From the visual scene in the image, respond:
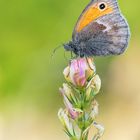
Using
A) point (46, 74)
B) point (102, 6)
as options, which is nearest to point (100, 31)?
point (102, 6)

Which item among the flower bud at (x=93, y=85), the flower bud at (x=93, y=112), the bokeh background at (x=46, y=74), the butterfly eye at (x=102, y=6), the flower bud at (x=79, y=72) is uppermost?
the bokeh background at (x=46, y=74)

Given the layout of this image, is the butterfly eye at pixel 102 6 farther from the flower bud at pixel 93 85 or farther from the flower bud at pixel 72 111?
the flower bud at pixel 72 111

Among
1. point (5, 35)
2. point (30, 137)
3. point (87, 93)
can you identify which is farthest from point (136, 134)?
point (87, 93)

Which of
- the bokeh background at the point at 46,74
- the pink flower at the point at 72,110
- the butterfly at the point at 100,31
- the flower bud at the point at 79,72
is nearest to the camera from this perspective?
the pink flower at the point at 72,110

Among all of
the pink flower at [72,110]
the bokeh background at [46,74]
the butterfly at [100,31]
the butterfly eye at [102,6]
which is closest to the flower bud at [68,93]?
the pink flower at [72,110]

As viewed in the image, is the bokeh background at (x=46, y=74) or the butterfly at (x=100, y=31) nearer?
the butterfly at (x=100, y=31)

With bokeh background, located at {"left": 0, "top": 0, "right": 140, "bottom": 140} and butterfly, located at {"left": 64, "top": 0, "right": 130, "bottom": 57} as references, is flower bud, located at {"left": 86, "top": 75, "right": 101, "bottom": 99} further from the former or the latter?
bokeh background, located at {"left": 0, "top": 0, "right": 140, "bottom": 140}

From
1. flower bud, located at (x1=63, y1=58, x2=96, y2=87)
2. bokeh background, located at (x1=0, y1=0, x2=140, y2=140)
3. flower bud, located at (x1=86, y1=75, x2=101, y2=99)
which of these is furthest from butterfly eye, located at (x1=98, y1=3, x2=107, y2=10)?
bokeh background, located at (x1=0, y1=0, x2=140, y2=140)
